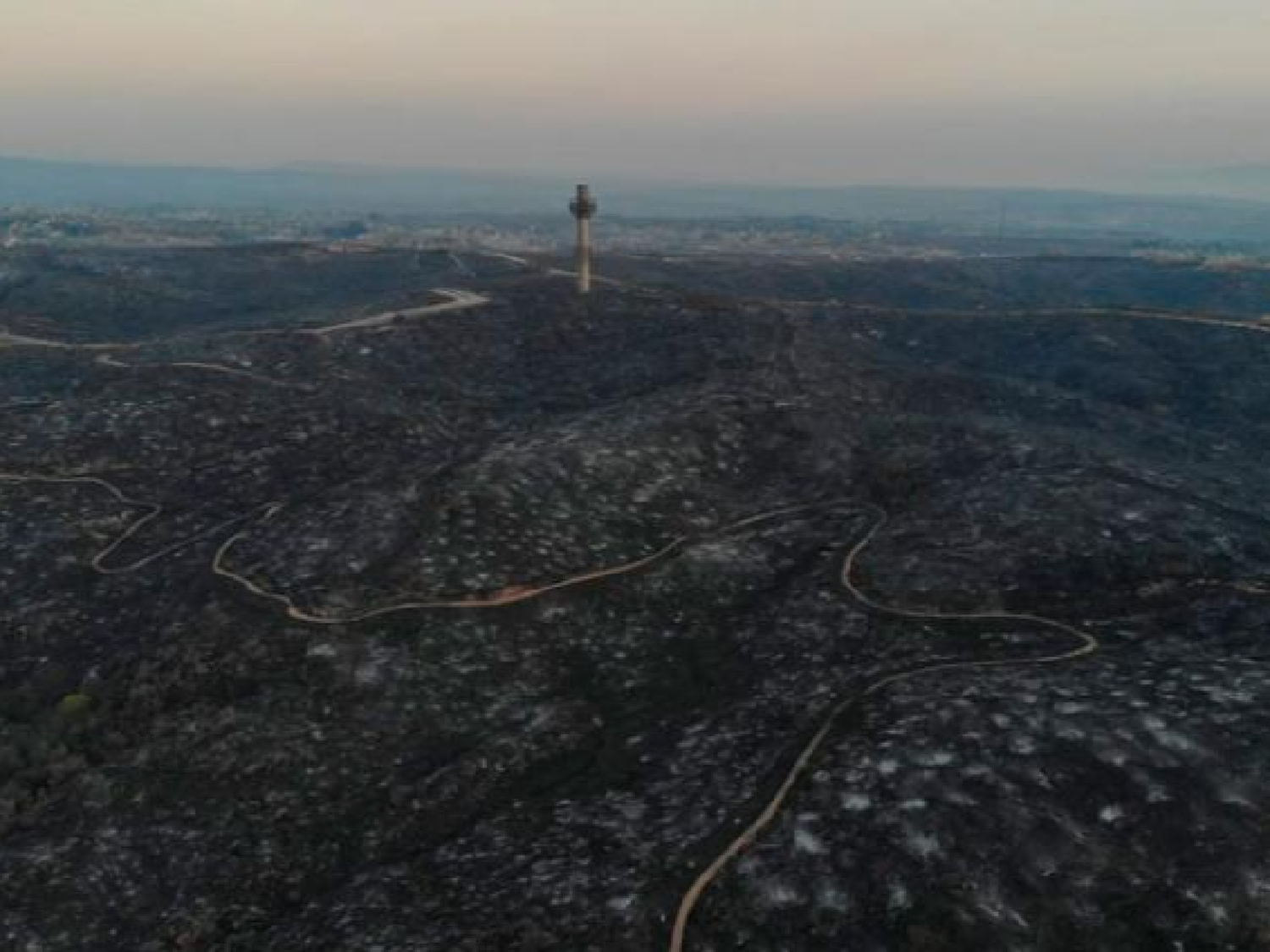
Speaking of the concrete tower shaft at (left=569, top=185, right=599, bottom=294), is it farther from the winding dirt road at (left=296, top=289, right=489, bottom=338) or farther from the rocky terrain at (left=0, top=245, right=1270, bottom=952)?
the rocky terrain at (left=0, top=245, right=1270, bottom=952)

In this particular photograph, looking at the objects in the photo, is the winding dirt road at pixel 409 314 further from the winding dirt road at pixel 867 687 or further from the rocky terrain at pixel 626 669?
the winding dirt road at pixel 867 687

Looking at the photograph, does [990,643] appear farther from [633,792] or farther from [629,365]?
[629,365]

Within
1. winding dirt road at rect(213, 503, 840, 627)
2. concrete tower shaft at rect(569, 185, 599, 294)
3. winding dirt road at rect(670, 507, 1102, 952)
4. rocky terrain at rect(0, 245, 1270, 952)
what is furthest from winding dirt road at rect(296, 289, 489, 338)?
winding dirt road at rect(670, 507, 1102, 952)

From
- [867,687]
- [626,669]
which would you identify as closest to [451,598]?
[626,669]

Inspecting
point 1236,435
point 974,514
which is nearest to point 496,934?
point 974,514

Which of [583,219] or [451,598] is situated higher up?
[583,219]

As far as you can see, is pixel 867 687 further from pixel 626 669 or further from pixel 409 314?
pixel 409 314

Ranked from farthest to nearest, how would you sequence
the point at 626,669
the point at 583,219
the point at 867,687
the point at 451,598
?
1. the point at 583,219
2. the point at 451,598
3. the point at 626,669
4. the point at 867,687
